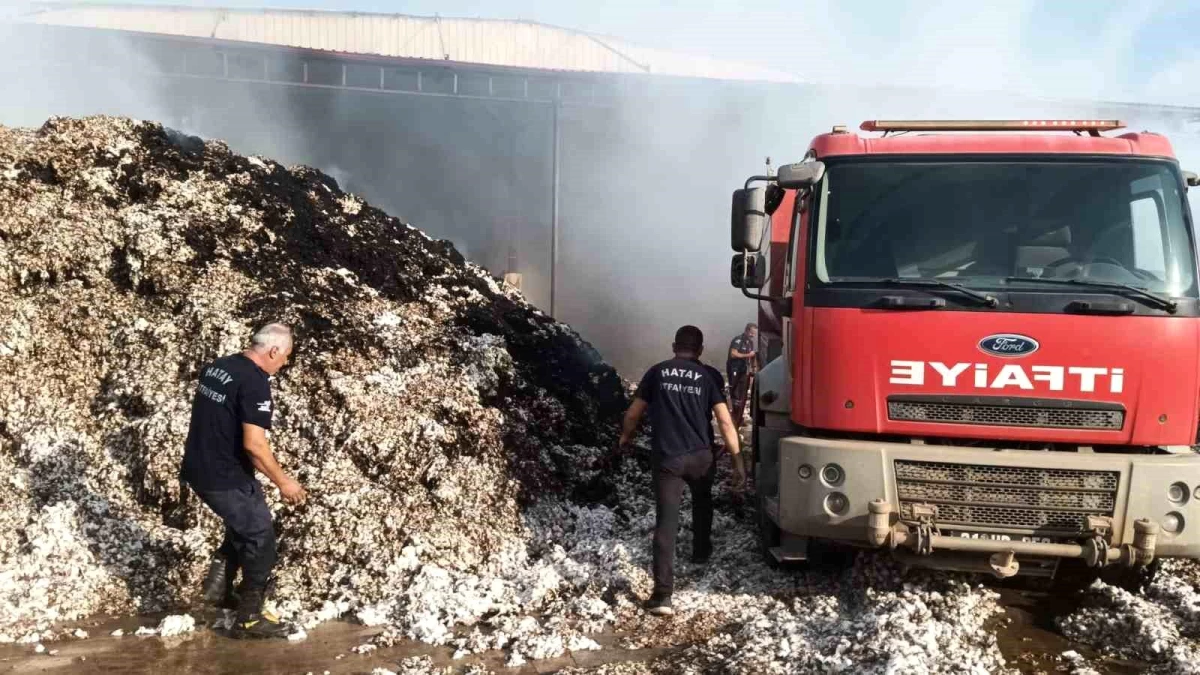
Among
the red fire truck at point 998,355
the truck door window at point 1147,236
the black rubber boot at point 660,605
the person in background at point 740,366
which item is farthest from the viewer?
the person in background at point 740,366

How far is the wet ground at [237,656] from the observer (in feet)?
13.5

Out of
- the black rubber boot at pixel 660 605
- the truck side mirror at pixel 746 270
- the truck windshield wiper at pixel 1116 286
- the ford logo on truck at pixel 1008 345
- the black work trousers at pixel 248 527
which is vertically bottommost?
the black rubber boot at pixel 660 605

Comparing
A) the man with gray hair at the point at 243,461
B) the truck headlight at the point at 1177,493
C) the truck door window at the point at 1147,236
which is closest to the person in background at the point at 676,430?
the man with gray hair at the point at 243,461

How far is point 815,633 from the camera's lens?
4410 mm

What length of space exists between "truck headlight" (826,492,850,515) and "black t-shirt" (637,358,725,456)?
2.71ft

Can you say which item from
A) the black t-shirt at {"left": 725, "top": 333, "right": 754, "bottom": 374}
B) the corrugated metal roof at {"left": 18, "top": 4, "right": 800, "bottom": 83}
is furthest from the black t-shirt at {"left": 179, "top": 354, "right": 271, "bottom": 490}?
the corrugated metal roof at {"left": 18, "top": 4, "right": 800, "bottom": 83}

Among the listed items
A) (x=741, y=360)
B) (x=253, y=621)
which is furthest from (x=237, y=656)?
(x=741, y=360)

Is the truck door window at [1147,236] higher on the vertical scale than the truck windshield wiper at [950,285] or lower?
higher

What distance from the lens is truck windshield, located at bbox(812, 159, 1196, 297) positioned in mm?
4410

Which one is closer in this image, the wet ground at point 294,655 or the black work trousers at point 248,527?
the wet ground at point 294,655

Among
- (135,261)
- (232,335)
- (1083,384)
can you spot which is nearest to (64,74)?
(135,261)

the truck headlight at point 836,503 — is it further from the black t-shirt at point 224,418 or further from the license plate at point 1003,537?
the black t-shirt at point 224,418

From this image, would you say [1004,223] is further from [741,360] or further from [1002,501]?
[741,360]

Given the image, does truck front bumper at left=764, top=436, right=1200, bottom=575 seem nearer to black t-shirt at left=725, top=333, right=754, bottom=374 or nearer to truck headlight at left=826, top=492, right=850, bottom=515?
truck headlight at left=826, top=492, right=850, bottom=515
